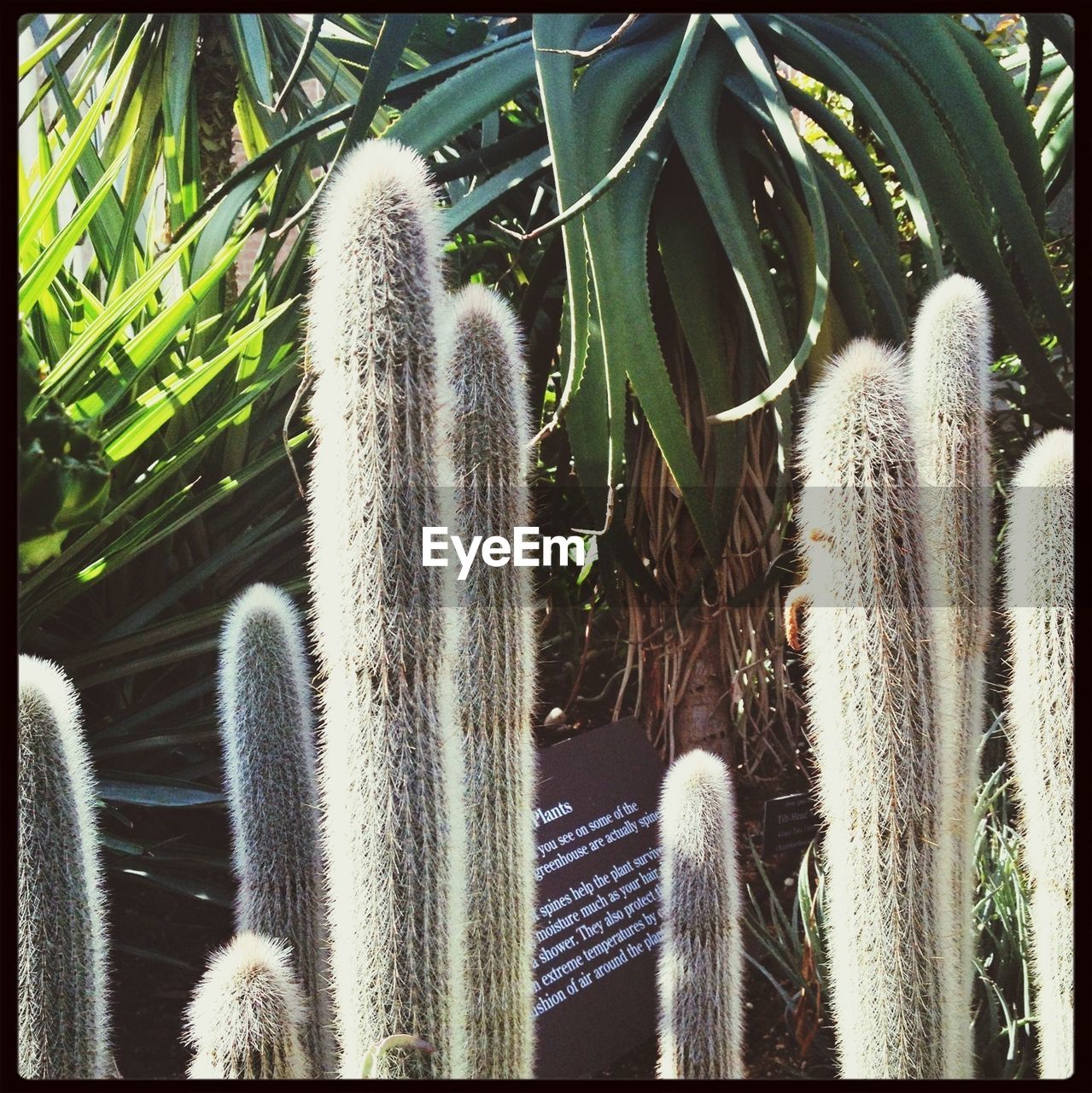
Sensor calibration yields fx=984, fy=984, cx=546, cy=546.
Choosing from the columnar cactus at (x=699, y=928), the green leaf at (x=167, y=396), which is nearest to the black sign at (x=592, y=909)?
the columnar cactus at (x=699, y=928)

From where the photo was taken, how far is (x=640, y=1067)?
32.8 inches

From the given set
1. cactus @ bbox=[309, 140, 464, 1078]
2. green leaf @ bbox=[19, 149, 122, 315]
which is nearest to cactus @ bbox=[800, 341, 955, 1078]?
cactus @ bbox=[309, 140, 464, 1078]

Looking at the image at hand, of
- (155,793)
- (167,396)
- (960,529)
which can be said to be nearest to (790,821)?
(960,529)

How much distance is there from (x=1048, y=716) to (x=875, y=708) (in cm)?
20

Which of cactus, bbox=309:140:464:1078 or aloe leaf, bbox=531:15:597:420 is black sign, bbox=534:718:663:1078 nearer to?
cactus, bbox=309:140:464:1078

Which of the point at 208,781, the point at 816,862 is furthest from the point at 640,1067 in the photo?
the point at 208,781

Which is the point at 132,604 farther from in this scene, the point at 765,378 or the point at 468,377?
the point at 765,378

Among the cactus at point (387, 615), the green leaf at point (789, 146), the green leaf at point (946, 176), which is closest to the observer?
the cactus at point (387, 615)

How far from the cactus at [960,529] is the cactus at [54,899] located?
66 centimetres

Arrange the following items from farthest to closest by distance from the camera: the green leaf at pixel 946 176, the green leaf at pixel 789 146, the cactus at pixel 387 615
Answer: the green leaf at pixel 946 176 → the green leaf at pixel 789 146 → the cactus at pixel 387 615

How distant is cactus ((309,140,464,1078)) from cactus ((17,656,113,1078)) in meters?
0.20

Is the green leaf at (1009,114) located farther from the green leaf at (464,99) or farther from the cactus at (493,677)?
the cactus at (493,677)

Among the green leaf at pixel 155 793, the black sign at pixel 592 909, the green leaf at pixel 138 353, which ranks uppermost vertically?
the green leaf at pixel 138 353

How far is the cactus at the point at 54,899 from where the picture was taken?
723 mm
